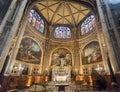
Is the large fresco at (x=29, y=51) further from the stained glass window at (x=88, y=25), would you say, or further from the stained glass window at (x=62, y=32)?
the stained glass window at (x=88, y=25)

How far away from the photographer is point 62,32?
21906 mm

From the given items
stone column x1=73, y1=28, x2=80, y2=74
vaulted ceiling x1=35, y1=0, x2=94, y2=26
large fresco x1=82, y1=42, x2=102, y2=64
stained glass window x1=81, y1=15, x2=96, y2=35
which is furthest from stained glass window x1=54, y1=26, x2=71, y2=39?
large fresco x1=82, y1=42, x2=102, y2=64

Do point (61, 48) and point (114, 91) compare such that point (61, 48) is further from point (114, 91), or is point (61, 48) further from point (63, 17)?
point (114, 91)

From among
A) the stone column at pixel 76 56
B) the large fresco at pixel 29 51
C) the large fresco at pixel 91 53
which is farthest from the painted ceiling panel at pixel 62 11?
the large fresco at pixel 29 51

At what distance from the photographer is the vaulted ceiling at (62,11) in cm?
1845

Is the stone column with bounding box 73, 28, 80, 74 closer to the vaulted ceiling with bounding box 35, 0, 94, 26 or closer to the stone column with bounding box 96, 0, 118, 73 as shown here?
the vaulted ceiling with bounding box 35, 0, 94, 26

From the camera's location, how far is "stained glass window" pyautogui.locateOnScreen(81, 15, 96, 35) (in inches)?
736

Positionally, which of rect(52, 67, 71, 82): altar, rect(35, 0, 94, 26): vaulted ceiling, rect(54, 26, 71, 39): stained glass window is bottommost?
rect(52, 67, 71, 82): altar

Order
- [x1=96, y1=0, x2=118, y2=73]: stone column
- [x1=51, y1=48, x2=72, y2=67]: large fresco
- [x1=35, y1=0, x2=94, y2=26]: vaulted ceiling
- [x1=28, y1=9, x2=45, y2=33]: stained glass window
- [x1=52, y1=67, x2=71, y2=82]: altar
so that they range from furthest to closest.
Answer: [x1=35, y1=0, x2=94, y2=26]: vaulted ceiling → [x1=51, y1=48, x2=72, y2=67]: large fresco → [x1=28, y1=9, x2=45, y2=33]: stained glass window → [x1=52, y1=67, x2=71, y2=82]: altar → [x1=96, y1=0, x2=118, y2=73]: stone column

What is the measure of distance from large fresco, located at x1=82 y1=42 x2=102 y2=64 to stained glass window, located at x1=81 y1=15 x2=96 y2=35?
10.4ft

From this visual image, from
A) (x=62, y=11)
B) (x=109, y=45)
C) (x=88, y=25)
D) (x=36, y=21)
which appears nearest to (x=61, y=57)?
(x=88, y=25)

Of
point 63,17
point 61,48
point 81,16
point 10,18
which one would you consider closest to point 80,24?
point 81,16

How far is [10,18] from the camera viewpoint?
902 cm

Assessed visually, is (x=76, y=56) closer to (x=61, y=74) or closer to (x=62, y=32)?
(x=61, y=74)
